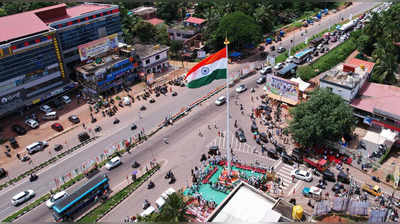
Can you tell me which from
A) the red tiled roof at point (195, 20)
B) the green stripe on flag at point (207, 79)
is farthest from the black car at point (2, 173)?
the red tiled roof at point (195, 20)

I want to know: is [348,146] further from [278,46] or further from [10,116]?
[10,116]

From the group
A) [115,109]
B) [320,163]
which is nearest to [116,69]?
[115,109]

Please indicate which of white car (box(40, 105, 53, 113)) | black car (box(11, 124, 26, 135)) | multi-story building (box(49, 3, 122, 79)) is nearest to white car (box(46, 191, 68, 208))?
black car (box(11, 124, 26, 135))

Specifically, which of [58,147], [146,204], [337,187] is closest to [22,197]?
[58,147]

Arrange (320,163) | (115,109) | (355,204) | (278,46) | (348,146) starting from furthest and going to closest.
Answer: (278,46)
(115,109)
(348,146)
(320,163)
(355,204)

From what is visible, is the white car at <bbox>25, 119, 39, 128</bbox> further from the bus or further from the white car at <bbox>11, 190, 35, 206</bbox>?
the bus
